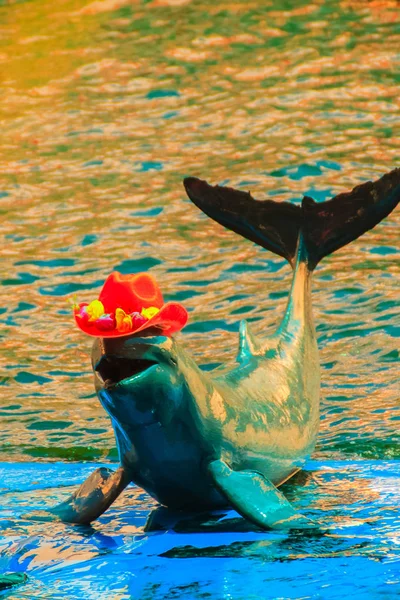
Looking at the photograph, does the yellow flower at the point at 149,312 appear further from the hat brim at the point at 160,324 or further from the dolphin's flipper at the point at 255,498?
the dolphin's flipper at the point at 255,498

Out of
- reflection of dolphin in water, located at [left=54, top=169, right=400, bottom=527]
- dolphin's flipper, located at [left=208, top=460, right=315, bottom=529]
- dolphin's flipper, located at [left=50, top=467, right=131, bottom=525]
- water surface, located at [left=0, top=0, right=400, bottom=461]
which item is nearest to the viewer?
reflection of dolphin in water, located at [left=54, top=169, right=400, bottom=527]

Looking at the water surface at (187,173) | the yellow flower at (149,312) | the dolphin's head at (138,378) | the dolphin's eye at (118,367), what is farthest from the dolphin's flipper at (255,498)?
the water surface at (187,173)

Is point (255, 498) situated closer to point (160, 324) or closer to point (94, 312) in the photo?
point (160, 324)

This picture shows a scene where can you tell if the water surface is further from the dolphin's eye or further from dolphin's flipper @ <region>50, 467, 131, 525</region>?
the dolphin's eye

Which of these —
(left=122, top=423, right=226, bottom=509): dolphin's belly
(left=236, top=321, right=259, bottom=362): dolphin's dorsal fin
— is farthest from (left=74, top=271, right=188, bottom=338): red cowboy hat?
(left=236, top=321, right=259, bottom=362): dolphin's dorsal fin

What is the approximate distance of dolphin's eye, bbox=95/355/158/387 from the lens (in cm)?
407

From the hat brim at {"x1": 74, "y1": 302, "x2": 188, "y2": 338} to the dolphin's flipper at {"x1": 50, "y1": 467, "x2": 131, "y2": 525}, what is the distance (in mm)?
666

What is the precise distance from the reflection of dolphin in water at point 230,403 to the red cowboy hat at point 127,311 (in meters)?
0.06

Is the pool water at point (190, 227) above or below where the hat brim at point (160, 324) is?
below

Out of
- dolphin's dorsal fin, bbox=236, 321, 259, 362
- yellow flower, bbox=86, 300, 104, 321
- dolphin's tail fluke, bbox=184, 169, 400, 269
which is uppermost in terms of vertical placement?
yellow flower, bbox=86, 300, 104, 321

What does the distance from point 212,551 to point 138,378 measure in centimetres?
70

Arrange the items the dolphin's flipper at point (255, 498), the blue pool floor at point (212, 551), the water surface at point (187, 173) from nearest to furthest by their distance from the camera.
Answer: the blue pool floor at point (212, 551)
the dolphin's flipper at point (255, 498)
the water surface at point (187, 173)

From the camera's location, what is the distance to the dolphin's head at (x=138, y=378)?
4.05 m

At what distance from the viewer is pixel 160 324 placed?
13.6 feet
